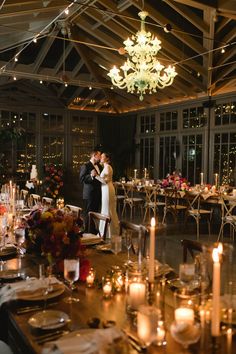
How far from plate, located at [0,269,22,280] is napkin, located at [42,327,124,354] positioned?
0.86 m

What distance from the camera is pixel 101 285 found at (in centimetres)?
207

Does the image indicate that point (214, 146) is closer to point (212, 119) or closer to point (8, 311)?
point (212, 119)

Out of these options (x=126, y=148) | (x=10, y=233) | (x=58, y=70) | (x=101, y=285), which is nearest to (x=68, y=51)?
(x=58, y=70)

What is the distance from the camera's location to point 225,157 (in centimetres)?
868

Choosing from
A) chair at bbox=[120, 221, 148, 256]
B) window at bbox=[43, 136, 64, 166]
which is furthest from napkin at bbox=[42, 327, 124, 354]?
window at bbox=[43, 136, 64, 166]

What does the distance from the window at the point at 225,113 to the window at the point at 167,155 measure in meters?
1.69

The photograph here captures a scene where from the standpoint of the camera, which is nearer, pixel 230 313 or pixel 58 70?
pixel 230 313

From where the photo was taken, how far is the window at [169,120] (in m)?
10.4

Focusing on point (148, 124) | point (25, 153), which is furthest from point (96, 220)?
point (148, 124)

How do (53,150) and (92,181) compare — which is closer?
(92,181)

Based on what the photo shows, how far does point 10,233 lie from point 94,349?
2.15 m

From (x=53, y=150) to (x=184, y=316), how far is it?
421 inches

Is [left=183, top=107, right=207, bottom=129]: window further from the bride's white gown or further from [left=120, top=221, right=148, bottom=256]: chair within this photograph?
[left=120, top=221, right=148, bottom=256]: chair

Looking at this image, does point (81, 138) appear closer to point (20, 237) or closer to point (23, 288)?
point (20, 237)
